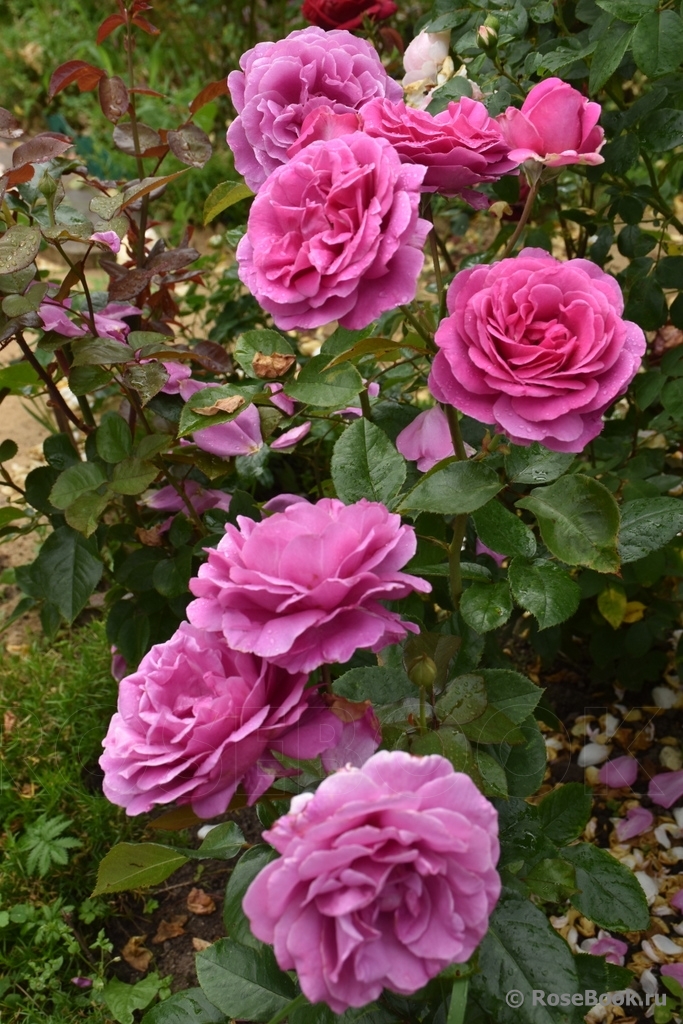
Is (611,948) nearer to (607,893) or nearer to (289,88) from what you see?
(607,893)

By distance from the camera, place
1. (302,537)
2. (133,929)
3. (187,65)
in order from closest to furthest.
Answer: (302,537), (133,929), (187,65)

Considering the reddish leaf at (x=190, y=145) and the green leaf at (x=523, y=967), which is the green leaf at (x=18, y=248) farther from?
the green leaf at (x=523, y=967)

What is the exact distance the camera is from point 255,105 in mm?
825

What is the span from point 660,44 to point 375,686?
739 millimetres

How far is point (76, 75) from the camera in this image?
1.34 metres

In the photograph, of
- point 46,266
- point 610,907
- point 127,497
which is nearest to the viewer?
point 610,907

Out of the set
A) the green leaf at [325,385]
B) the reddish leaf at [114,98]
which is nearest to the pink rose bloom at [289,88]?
the green leaf at [325,385]

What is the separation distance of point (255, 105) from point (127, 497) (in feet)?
2.17

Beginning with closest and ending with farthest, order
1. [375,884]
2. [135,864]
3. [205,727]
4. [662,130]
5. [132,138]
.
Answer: [375,884] → [205,727] → [135,864] → [662,130] → [132,138]

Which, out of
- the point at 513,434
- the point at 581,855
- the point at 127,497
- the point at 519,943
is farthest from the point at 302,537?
the point at 127,497

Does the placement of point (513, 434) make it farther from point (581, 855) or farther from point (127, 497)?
point (127, 497)

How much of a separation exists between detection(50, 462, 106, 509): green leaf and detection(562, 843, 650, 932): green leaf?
70 centimetres

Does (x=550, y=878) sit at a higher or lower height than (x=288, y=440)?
lower
